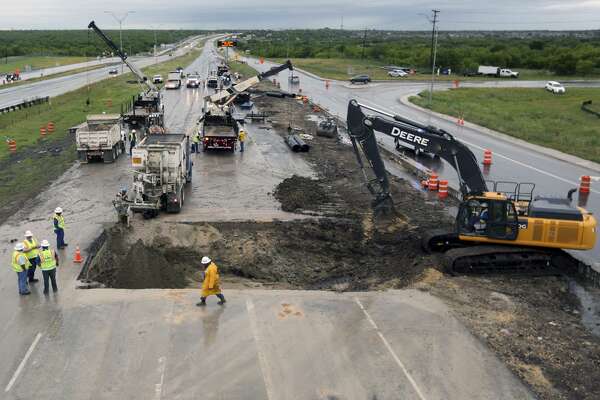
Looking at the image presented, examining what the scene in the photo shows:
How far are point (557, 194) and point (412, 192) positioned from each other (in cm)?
727

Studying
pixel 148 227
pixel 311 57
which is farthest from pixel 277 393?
pixel 311 57

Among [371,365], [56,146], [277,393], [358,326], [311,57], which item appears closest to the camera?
[277,393]

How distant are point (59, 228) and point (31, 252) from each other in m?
3.08

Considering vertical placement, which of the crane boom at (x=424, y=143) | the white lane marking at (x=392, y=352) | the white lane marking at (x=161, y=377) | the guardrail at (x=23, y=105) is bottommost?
the white lane marking at (x=161, y=377)

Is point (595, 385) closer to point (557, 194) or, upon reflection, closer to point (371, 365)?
point (371, 365)

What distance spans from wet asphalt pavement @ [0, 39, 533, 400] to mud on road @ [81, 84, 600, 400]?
95cm

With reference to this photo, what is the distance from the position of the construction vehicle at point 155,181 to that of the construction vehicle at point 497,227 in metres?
9.44

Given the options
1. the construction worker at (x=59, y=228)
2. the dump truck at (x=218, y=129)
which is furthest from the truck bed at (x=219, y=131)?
the construction worker at (x=59, y=228)

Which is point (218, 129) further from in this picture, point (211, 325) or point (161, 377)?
point (161, 377)

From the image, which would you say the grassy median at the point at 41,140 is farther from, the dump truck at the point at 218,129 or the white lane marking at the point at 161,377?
the white lane marking at the point at 161,377

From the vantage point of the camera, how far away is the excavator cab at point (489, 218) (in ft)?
59.2

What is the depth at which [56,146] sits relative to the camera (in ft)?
127

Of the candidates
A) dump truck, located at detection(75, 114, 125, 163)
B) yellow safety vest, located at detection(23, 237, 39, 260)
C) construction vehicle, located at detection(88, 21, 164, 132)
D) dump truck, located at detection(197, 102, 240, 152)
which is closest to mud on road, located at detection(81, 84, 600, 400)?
yellow safety vest, located at detection(23, 237, 39, 260)

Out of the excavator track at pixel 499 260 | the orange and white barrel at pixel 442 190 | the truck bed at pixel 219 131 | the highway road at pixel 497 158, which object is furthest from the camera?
the truck bed at pixel 219 131
